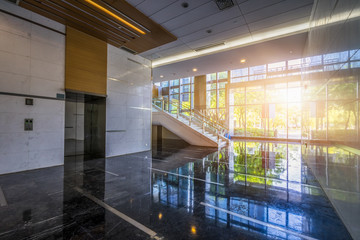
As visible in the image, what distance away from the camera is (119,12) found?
17.9ft

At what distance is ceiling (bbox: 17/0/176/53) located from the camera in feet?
16.5

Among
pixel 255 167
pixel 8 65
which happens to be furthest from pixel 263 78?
pixel 8 65

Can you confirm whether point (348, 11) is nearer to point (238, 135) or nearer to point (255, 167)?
point (255, 167)

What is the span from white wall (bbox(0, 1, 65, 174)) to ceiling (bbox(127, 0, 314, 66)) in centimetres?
333


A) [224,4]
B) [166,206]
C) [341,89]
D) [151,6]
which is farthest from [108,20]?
[341,89]

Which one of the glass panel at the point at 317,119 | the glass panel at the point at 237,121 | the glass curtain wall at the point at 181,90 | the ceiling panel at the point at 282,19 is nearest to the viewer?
the glass panel at the point at 317,119

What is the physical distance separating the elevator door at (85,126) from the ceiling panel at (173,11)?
412cm

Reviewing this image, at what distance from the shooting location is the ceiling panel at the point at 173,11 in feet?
17.6

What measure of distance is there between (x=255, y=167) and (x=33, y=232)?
233 inches

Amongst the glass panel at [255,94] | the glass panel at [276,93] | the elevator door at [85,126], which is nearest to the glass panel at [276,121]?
the glass panel at [276,93]

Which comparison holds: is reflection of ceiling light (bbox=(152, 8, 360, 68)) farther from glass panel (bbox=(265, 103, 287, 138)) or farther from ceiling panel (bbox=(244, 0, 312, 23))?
glass panel (bbox=(265, 103, 287, 138))

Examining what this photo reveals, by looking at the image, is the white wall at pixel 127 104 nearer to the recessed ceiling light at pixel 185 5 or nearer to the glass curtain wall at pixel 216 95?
the recessed ceiling light at pixel 185 5

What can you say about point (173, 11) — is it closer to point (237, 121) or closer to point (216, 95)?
point (237, 121)

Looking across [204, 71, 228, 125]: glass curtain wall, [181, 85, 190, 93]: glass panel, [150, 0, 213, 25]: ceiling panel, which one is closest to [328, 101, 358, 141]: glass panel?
[150, 0, 213, 25]: ceiling panel
